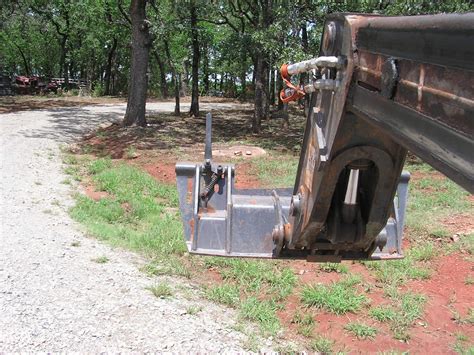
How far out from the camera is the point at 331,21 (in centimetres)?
255

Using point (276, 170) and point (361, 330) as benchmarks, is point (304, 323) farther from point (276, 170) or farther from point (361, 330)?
point (276, 170)

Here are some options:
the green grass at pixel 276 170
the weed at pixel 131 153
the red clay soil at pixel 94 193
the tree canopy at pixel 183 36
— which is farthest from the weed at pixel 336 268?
→ the weed at pixel 131 153

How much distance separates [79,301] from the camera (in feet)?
16.2

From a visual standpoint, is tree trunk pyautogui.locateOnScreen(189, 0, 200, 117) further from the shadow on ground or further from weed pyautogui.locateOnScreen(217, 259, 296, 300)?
weed pyautogui.locateOnScreen(217, 259, 296, 300)

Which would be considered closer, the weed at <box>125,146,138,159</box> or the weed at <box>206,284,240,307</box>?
the weed at <box>206,284,240,307</box>

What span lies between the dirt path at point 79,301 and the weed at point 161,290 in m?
0.06

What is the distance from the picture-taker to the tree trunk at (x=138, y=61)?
16016mm

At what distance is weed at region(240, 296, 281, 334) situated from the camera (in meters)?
5.02

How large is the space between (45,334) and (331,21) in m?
3.35

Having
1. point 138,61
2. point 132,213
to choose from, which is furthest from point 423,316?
point 138,61

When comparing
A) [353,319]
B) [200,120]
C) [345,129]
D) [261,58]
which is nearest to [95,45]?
[200,120]

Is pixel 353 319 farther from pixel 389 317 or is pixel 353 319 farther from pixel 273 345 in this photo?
pixel 273 345

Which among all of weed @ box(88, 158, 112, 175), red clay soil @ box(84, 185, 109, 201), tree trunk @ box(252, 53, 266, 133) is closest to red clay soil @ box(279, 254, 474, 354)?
red clay soil @ box(84, 185, 109, 201)

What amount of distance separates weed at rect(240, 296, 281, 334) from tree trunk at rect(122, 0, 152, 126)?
39.1ft
